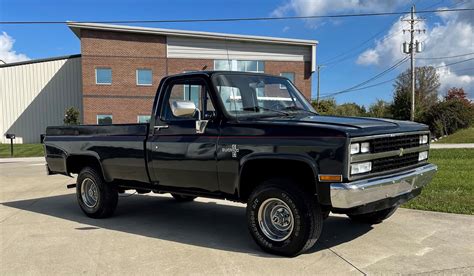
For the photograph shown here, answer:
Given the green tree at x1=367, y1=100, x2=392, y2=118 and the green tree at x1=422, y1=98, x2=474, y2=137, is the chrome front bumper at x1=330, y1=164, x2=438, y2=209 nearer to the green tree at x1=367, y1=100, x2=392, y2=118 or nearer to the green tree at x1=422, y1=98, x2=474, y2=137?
the green tree at x1=422, y1=98, x2=474, y2=137

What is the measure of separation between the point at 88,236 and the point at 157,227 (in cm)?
100

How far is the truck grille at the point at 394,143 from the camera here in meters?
4.77

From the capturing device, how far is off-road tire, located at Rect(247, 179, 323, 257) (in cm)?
477

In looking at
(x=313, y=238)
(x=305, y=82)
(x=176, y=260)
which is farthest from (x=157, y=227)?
(x=305, y=82)

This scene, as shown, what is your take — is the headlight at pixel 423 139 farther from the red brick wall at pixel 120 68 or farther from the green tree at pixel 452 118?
the red brick wall at pixel 120 68

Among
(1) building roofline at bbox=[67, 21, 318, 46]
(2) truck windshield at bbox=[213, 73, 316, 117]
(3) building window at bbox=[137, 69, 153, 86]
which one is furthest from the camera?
(3) building window at bbox=[137, 69, 153, 86]

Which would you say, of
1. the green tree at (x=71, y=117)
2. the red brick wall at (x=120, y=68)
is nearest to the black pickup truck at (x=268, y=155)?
the green tree at (x=71, y=117)

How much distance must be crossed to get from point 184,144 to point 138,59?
2969cm

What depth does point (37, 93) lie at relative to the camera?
3716 cm

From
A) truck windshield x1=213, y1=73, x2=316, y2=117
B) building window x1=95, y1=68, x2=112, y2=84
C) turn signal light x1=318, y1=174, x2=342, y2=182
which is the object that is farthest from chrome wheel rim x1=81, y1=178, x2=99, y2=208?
building window x1=95, y1=68, x2=112, y2=84

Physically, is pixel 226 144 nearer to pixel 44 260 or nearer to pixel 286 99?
pixel 286 99

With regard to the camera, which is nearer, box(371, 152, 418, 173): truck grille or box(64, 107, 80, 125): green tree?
box(371, 152, 418, 173): truck grille

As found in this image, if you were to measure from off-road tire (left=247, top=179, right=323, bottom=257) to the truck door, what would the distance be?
28.0 inches

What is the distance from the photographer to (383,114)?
47.9m
